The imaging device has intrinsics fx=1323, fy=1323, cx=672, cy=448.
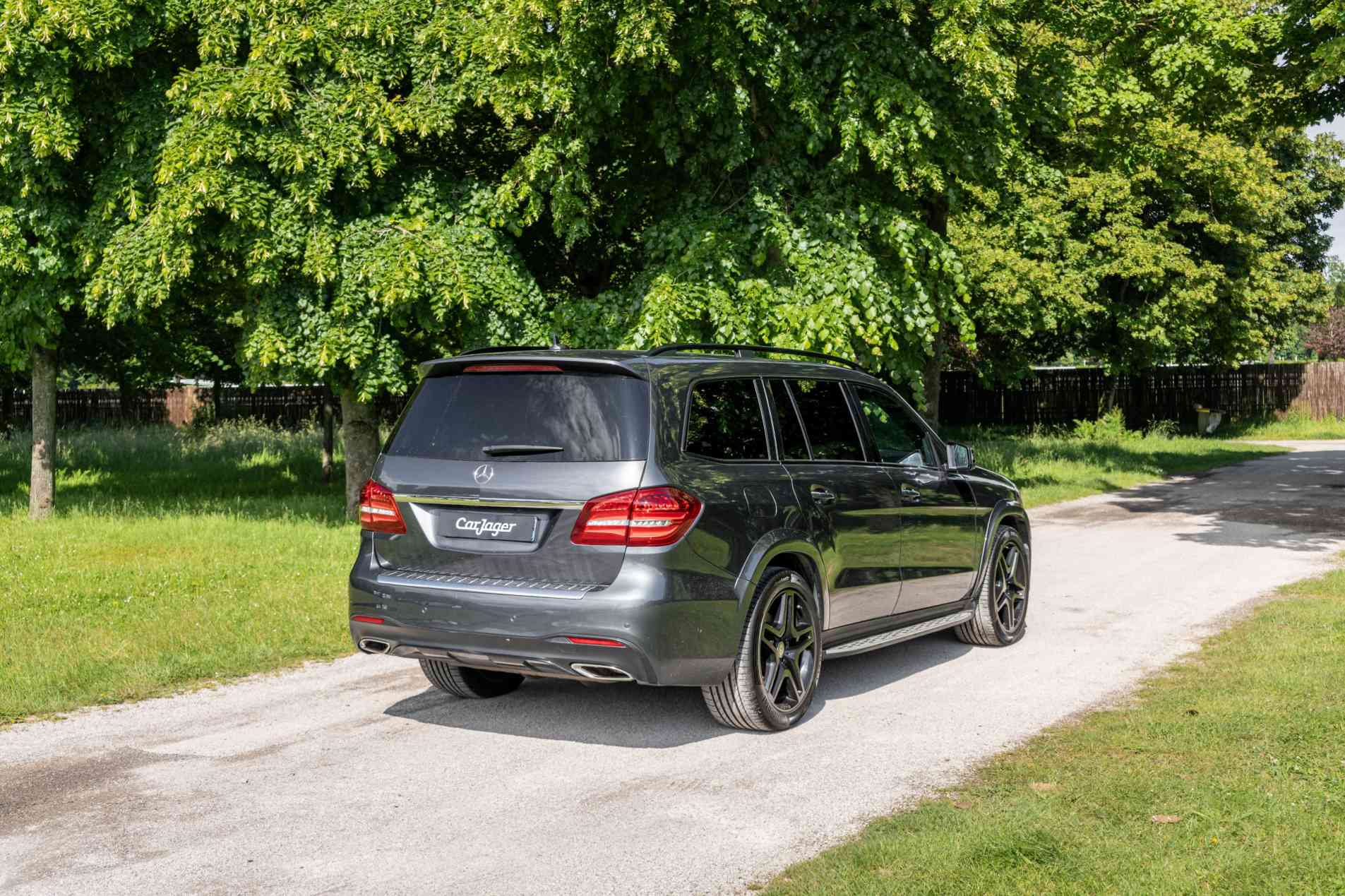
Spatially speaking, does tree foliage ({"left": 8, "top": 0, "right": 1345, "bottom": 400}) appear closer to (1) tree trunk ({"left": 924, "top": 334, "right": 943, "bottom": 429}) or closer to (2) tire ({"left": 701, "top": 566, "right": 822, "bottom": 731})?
(1) tree trunk ({"left": 924, "top": 334, "right": 943, "bottom": 429})

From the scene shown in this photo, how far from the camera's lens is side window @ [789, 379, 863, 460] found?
7.27 metres

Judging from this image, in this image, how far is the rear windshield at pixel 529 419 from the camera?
615 centimetres

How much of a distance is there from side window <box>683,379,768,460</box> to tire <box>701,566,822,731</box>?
63 centimetres

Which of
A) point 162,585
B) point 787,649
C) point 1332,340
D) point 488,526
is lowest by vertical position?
point 162,585

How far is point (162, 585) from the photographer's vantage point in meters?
11.3

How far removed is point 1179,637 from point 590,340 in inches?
306

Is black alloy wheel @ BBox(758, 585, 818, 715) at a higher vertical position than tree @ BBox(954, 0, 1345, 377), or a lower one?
lower

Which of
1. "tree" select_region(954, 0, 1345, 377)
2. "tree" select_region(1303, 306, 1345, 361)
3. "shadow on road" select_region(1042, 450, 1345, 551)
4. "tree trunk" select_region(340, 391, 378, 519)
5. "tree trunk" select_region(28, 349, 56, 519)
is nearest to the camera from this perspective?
"shadow on road" select_region(1042, 450, 1345, 551)

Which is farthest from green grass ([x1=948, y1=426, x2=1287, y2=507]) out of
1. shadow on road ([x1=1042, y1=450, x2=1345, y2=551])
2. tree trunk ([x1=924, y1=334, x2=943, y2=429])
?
tree trunk ([x1=924, y1=334, x2=943, y2=429])

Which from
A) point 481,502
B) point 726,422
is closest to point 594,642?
point 481,502

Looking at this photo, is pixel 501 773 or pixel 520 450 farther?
pixel 520 450

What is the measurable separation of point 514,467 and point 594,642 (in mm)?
924

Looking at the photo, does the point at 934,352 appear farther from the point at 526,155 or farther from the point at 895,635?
the point at 895,635

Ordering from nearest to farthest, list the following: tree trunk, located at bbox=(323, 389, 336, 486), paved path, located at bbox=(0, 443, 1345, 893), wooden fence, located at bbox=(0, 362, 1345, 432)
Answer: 1. paved path, located at bbox=(0, 443, 1345, 893)
2. tree trunk, located at bbox=(323, 389, 336, 486)
3. wooden fence, located at bbox=(0, 362, 1345, 432)
